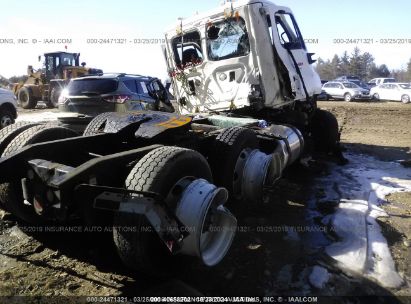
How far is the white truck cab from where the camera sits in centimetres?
621

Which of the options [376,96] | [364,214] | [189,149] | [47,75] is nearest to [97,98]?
[189,149]

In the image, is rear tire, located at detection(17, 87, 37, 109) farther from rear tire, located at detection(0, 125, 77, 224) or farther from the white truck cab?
rear tire, located at detection(0, 125, 77, 224)

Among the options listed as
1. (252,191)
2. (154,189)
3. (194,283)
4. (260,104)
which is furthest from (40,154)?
(260,104)

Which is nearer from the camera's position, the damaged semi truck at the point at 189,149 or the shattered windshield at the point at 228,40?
the damaged semi truck at the point at 189,149

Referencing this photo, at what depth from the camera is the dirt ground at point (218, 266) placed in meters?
2.91

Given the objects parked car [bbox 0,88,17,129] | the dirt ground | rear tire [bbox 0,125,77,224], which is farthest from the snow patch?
parked car [bbox 0,88,17,129]

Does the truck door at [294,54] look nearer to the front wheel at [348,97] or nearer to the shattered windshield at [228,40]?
the shattered windshield at [228,40]

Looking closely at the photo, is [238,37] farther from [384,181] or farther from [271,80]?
[384,181]

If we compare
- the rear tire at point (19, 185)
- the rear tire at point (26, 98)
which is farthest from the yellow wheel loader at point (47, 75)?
the rear tire at point (19, 185)

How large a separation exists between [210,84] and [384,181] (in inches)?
127

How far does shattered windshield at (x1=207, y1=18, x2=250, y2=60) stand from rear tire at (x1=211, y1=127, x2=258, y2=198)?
2446 mm

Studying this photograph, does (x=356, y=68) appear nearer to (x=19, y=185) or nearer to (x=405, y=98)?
(x=405, y=98)

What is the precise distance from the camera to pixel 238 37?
639cm

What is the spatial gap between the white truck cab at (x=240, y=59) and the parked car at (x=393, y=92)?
68.4ft
